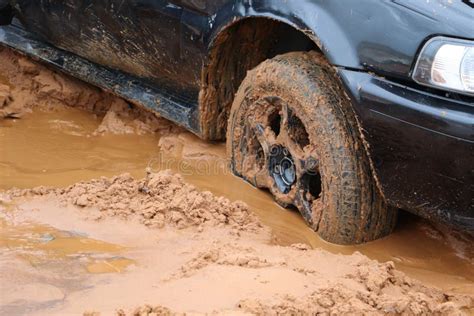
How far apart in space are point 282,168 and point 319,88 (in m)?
0.52

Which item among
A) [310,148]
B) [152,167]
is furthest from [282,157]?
[152,167]

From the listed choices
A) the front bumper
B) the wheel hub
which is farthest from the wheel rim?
the front bumper

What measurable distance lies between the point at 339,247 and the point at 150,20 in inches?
63.7

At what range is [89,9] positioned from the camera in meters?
4.47

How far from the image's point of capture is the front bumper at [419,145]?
2.82m

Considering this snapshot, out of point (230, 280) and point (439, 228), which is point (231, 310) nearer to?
point (230, 280)

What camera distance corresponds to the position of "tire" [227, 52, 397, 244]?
328cm

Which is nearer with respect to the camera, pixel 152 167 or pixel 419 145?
pixel 419 145

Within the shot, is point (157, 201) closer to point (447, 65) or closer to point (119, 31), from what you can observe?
point (119, 31)

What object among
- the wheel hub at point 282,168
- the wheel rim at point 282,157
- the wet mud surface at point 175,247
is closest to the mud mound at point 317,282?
the wet mud surface at point 175,247

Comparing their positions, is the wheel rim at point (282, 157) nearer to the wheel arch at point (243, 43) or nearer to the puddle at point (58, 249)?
the wheel arch at point (243, 43)

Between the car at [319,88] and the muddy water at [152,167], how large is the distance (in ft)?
0.29

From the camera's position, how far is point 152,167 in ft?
14.2

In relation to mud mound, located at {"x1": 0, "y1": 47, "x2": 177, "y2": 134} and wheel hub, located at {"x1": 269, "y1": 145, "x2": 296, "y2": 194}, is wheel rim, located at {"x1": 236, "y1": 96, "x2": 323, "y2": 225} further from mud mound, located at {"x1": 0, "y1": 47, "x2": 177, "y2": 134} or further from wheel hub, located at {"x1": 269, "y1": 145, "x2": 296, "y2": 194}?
mud mound, located at {"x1": 0, "y1": 47, "x2": 177, "y2": 134}
